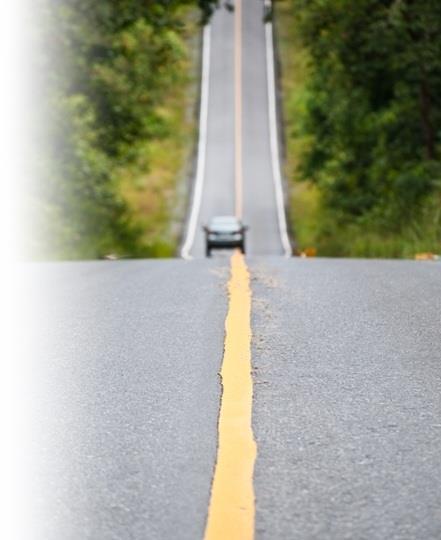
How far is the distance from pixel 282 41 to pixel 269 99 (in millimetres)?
9742

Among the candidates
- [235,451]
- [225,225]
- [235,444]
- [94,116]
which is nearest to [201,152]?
[225,225]

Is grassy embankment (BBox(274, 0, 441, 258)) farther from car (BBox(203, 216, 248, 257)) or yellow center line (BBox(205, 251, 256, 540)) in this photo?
yellow center line (BBox(205, 251, 256, 540))

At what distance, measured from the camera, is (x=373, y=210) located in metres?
35.7

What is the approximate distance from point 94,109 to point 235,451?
35.3m

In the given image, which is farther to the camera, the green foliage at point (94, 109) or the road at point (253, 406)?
the green foliage at point (94, 109)

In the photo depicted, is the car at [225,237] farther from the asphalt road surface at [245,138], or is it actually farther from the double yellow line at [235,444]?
the double yellow line at [235,444]

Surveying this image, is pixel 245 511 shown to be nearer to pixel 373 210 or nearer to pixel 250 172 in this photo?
pixel 373 210

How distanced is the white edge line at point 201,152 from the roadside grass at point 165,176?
468mm

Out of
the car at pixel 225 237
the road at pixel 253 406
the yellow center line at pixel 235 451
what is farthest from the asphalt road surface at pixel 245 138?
the yellow center line at pixel 235 451

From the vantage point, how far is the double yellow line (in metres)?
4.02

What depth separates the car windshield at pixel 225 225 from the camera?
39.8 meters

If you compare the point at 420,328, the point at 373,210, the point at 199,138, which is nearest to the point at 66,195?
the point at 373,210

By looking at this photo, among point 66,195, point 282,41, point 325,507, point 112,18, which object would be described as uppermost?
point 282,41

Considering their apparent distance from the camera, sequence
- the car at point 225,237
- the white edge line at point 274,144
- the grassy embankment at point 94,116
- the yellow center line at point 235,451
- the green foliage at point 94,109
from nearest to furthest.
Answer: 1. the yellow center line at point 235,451
2. the green foliage at point 94,109
3. the grassy embankment at point 94,116
4. the car at point 225,237
5. the white edge line at point 274,144
